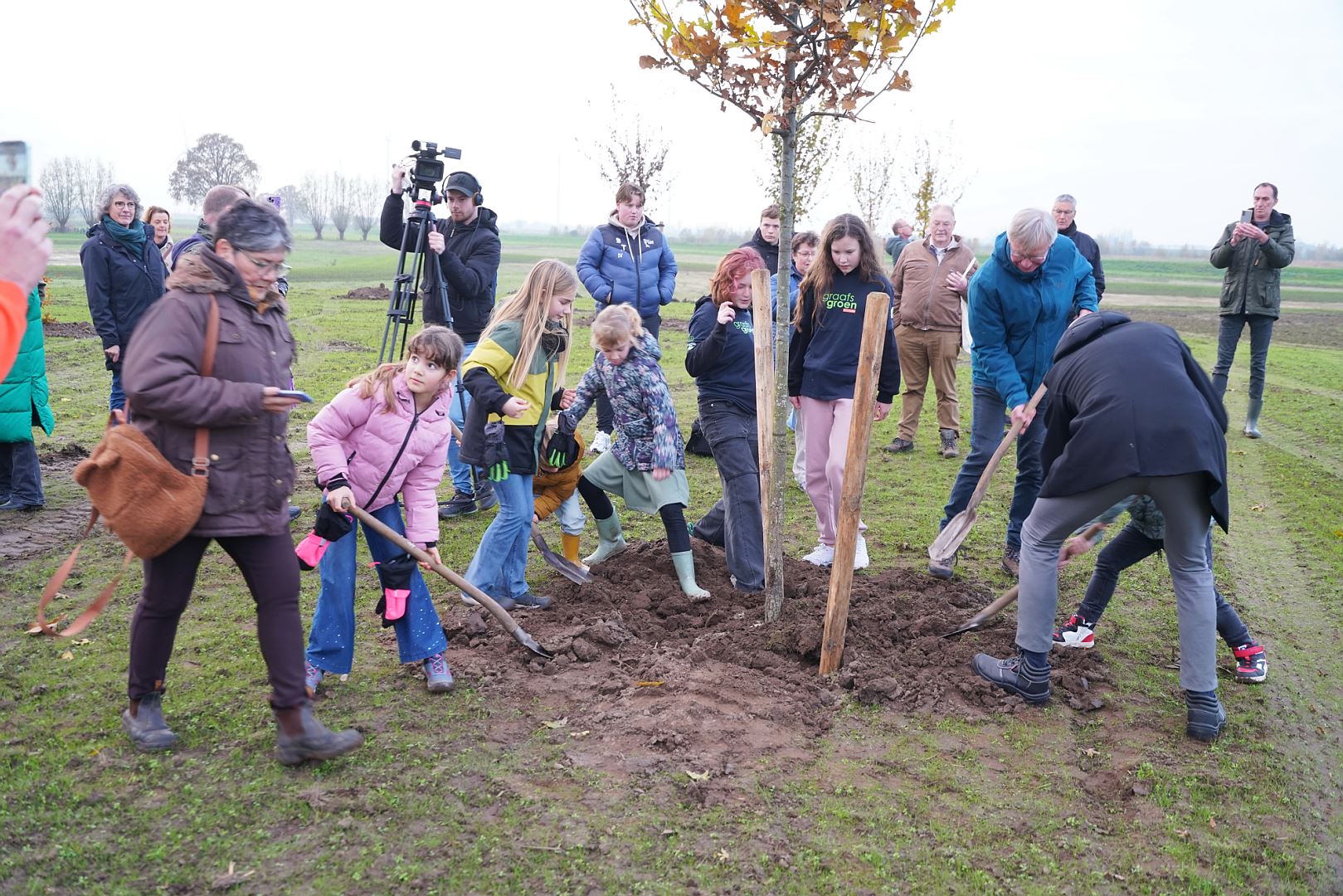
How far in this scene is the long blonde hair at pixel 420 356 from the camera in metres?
4.32

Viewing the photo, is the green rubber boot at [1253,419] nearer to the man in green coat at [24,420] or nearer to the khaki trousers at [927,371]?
the khaki trousers at [927,371]

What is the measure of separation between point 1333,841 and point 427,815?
3.18 m

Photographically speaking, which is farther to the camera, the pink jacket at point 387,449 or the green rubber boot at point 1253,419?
the green rubber boot at point 1253,419

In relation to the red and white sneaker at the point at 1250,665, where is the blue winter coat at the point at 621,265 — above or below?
above

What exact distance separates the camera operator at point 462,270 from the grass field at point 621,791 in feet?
6.51

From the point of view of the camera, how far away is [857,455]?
15.0 ft

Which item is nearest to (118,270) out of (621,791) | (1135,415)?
(621,791)

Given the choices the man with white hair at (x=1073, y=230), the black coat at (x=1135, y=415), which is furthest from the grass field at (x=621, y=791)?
the man with white hair at (x=1073, y=230)

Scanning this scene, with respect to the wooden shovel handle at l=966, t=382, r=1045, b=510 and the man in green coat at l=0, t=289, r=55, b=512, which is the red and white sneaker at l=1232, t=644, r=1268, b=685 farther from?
the man in green coat at l=0, t=289, r=55, b=512

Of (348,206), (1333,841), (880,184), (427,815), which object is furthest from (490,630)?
(348,206)

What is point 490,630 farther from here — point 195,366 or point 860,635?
point 195,366

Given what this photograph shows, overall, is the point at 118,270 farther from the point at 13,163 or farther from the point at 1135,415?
the point at 1135,415

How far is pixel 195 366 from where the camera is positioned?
3.48 m

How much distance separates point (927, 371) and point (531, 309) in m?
5.78
